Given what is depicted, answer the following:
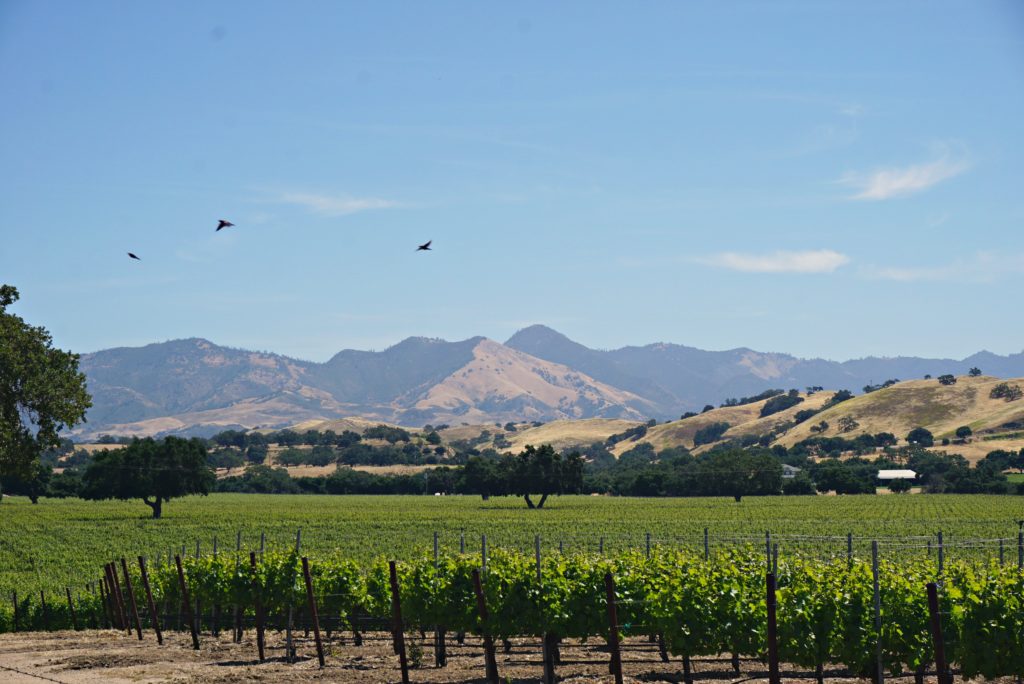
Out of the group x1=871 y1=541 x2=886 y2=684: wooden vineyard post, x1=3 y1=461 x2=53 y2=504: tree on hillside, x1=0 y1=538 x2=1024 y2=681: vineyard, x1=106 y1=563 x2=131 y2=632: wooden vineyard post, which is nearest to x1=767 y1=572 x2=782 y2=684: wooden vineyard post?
x1=0 y1=538 x2=1024 y2=681: vineyard

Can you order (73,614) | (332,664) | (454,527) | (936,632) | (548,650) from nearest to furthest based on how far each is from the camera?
1. (936,632)
2. (548,650)
3. (332,664)
4. (73,614)
5. (454,527)

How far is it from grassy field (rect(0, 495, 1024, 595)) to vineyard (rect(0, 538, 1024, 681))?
26232 mm

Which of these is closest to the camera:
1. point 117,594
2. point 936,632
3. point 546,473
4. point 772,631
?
point 936,632

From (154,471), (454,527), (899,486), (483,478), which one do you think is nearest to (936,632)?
(454,527)

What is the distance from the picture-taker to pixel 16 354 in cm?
6141

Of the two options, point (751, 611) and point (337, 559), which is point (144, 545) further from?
point (751, 611)

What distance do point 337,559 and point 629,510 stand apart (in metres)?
91.5

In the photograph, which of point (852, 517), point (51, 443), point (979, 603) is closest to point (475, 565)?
point (979, 603)

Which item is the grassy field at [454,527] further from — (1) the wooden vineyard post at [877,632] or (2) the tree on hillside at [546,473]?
(1) the wooden vineyard post at [877,632]

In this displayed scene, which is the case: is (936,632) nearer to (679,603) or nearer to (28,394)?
(679,603)

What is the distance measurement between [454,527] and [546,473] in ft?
148

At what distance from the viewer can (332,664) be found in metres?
23.6

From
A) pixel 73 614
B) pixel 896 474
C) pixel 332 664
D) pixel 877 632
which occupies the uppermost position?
pixel 877 632

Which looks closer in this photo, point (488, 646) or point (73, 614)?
point (488, 646)
